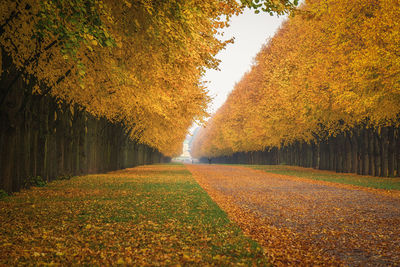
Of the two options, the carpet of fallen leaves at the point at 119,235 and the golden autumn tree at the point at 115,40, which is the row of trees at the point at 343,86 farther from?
the carpet of fallen leaves at the point at 119,235

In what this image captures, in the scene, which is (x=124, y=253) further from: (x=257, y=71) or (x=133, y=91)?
(x=257, y=71)

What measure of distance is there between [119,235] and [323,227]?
466 centimetres

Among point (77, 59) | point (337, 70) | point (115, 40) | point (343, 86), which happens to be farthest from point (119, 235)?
point (337, 70)

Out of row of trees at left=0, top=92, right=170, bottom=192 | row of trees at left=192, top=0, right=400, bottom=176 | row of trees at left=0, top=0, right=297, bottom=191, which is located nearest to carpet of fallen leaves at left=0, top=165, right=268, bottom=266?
row of trees at left=0, top=92, right=170, bottom=192

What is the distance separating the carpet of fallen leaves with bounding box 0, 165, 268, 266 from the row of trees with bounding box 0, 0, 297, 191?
10.4ft

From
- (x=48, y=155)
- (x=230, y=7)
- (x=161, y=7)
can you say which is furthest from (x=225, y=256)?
(x=48, y=155)

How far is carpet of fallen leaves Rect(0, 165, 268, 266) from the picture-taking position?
5844mm

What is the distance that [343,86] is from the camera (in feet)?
74.4

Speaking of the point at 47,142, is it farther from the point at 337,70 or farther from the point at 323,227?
the point at 337,70

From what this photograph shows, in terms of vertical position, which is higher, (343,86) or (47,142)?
(343,86)

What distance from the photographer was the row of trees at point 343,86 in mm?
19184

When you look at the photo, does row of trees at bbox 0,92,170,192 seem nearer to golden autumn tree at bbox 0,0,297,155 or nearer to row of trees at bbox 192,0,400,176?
golden autumn tree at bbox 0,0,297,155

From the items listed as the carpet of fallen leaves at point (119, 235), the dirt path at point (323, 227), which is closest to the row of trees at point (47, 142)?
the carpet of fallen leaves at point (119, 235)

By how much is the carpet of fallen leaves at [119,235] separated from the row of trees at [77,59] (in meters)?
3.16
